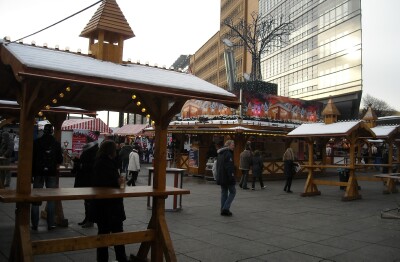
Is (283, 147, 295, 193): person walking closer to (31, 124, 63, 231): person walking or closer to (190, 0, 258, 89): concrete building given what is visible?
(31, 124, 63, 231): person walking

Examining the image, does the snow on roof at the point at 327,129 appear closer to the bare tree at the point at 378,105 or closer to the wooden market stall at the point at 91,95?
the wooden market stall at the point at 91,95

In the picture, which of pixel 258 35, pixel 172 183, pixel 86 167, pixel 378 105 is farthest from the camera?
pixel 378 105

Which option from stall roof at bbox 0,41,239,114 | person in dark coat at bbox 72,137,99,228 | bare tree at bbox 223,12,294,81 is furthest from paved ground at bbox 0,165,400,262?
bare tree at bbox 223,12,294,81

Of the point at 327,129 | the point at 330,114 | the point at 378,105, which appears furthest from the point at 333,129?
the point at 378,105

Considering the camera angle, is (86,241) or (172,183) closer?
(86,241)

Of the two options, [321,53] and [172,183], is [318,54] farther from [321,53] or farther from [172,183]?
[172,183]

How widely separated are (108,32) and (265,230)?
206 inches

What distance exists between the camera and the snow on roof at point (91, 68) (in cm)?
463

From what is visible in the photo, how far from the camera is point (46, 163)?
24.1 feet

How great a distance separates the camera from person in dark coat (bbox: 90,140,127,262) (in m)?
5.44

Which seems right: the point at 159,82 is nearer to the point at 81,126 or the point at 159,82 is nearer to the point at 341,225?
the point at 341,225

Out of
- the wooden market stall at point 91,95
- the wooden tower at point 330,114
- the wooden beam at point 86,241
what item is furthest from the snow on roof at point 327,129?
the wooden beam at point 86,241

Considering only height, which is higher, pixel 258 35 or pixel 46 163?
pixel 258 35

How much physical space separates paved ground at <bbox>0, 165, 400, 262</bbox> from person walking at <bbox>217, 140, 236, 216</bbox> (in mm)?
359
